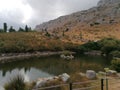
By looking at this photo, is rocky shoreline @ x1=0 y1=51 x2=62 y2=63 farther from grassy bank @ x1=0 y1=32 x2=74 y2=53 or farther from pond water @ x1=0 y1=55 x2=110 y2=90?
pond water @ x1=0 y1=55 x2=110 y2=90

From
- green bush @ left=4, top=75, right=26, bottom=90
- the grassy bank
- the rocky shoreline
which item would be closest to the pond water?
the rocky shoreline

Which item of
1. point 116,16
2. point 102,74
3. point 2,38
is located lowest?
point 102,74

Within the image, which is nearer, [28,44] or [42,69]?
[42,69]

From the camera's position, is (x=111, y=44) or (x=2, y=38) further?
(x=2, y=38)

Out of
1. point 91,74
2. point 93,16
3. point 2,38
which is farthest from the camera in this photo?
point 93,16

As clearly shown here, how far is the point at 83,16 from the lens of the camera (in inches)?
6604

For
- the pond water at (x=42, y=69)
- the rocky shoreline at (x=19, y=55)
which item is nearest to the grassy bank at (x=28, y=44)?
the rocky shoreline at (x=19, y=55)

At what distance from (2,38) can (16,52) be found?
10.7m

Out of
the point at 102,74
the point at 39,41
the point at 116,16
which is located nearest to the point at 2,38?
the point at 39,41

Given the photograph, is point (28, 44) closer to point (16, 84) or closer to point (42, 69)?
point (42, 69)

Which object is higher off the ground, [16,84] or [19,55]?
[16,84]

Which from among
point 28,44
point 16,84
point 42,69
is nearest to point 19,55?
point 28,44

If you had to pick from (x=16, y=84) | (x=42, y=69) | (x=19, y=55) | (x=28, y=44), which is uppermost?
(x=28, y=44)

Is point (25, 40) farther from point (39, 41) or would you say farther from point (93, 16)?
point (93, 16)
